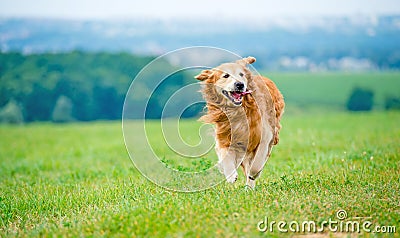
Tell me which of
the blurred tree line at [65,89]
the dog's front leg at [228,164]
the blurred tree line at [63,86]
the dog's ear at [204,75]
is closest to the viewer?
the dog's ear at [204,75]

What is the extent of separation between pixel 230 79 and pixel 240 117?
0.77 meters

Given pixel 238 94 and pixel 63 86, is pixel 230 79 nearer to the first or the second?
pixel 238 94

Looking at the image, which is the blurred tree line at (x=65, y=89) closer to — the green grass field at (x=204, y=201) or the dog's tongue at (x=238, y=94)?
the green grass field at (x=204, y=201)

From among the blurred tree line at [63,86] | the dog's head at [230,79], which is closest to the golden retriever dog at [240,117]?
the dog's head at [230,79]

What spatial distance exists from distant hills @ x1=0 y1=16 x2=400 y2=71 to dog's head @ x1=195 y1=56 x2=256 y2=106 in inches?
1031

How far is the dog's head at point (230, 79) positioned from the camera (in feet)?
24.3

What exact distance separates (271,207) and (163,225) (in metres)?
1.37

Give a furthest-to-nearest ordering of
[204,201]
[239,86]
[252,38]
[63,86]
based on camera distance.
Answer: [252,38] < [63,86] < [239,86] < [204,201]

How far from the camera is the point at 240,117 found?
7.97 m

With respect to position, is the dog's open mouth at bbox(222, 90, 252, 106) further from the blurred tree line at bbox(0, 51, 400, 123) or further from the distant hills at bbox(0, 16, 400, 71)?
the blurred tree line at bbox(0, 51, 400, 123)

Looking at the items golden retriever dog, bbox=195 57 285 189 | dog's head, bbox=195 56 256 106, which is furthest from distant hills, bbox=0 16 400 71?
dog's head, bbox=195 56 256 106

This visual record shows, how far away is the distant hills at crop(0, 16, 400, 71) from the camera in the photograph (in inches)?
1594

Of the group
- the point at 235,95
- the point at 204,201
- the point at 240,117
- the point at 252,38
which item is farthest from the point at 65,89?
the point at 204,201

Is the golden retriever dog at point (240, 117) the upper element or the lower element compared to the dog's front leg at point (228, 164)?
upper
